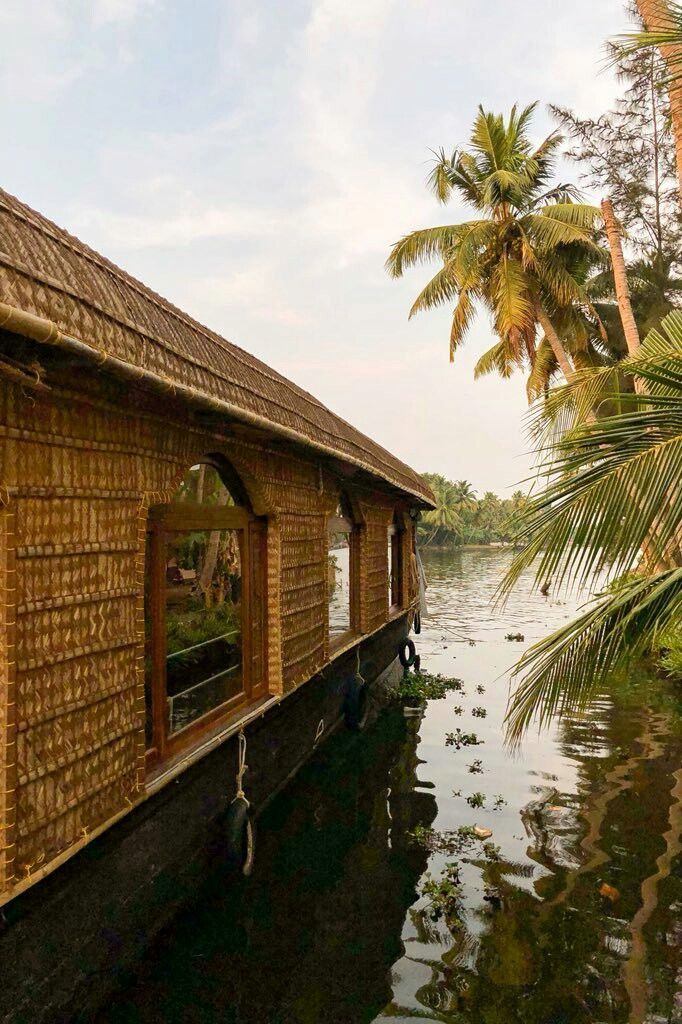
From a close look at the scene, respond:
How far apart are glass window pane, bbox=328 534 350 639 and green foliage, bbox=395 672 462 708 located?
1.38 meters

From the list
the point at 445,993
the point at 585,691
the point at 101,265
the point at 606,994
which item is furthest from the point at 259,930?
the point at 101,265

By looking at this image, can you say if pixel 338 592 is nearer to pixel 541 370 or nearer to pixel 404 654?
pixel 404 654

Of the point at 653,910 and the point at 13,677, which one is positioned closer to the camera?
the point at 13,677

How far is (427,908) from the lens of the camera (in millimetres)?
3920

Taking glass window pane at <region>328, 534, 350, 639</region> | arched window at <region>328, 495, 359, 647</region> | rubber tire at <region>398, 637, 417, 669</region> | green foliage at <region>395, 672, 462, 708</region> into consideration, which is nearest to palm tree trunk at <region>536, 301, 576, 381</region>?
rubber tire at <region>398, 637, 417, 669</region>

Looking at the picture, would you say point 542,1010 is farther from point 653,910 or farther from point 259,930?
point 259,930

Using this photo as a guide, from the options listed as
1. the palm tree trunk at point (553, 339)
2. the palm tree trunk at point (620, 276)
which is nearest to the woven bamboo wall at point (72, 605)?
the palm tree trunk at point (620, 276)

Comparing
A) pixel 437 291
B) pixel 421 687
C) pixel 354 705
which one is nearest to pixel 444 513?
pixel 437 291

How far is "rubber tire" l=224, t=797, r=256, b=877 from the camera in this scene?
394cm

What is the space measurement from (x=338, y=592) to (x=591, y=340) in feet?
40.0

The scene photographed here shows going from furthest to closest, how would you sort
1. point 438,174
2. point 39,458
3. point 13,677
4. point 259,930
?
point 438,174
point 259,930
point 39,458
point 13,677

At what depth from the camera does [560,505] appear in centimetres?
296

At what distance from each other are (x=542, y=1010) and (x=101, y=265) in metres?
3.88

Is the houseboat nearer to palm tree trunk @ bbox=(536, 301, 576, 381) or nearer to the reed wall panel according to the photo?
the reed wall panel
